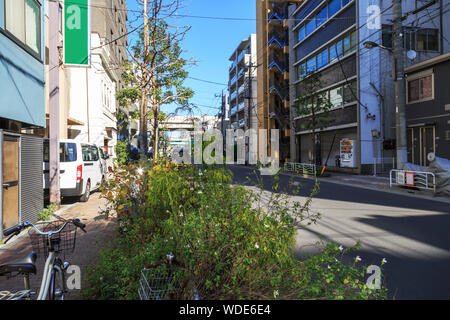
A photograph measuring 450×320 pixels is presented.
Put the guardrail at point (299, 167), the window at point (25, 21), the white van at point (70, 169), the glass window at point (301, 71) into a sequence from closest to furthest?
1. the window at point (25, 21)
2. the white van at point (70, 169)
3. the guardrail at point (299, 167)
4. the glass window at point (301, 71)

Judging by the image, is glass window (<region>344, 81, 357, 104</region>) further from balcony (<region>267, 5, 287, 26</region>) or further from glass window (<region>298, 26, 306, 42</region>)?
balcony (<region>267, 5, 287, 26</region>)

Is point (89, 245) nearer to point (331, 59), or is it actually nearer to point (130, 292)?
point (130, 292)

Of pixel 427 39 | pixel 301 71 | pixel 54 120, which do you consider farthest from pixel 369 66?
pixel 54 120

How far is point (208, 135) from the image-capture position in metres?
7.34

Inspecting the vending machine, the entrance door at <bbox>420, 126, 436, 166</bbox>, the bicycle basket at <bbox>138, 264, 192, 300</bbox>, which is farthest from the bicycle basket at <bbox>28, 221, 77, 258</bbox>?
the vending machine

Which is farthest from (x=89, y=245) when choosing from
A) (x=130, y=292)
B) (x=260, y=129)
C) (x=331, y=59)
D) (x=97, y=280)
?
(x=260, y=129)

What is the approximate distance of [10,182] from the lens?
241 inches

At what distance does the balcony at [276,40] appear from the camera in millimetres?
38750

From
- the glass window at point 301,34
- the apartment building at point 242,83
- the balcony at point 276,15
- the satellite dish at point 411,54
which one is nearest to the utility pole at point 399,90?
the satellite dish at point 411,54

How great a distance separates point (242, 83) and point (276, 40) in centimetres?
2065

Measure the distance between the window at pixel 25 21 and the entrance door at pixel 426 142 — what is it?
20.6 metres

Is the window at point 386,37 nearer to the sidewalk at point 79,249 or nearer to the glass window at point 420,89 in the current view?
the glass window at point 420,89

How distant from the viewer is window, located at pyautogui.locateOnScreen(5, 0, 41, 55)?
7.11 m

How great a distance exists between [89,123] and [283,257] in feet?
70.2
